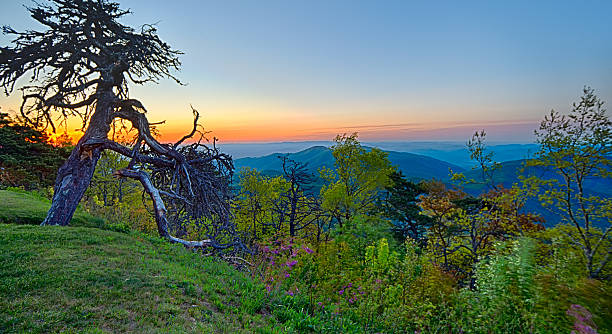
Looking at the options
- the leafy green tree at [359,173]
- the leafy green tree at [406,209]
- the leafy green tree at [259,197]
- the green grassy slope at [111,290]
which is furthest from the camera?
the leafy green tree at [359,173]

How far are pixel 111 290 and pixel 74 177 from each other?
5858 millimetres

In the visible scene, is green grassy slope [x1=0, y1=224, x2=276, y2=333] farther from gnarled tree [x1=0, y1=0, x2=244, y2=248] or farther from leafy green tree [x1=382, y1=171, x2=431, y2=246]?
leafy green tree [x1=382, y1=171, x2=431, y2=246]

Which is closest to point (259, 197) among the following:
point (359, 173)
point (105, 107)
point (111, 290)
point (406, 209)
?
point (359, 173)

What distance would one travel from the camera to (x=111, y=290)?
13.5 feet

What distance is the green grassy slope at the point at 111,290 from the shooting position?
3273 mm

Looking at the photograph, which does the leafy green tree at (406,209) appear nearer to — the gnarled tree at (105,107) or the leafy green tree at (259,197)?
the leafy green tree at (259,197)

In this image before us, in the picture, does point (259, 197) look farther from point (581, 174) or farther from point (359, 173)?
point (581, 174)

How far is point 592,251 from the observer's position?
10430 millimetres

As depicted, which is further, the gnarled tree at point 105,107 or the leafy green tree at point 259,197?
the leafy green tree at point 259,197

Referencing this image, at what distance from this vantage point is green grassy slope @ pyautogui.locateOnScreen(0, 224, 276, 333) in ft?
10.7

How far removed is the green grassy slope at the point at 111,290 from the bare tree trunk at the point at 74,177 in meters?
1.11

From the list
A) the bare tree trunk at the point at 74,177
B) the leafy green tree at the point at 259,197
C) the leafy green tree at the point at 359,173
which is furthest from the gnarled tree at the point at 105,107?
the leafy green tree at the point at 359,173

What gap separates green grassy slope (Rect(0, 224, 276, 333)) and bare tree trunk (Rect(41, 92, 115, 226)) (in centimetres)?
111

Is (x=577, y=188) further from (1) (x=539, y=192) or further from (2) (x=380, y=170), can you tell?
(2) (x=380, y=170)
